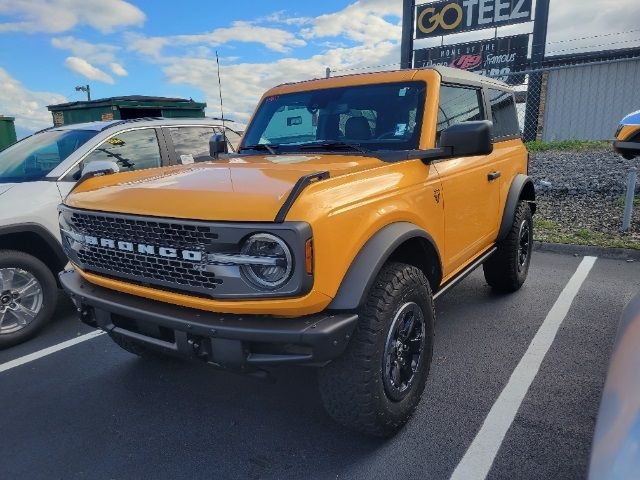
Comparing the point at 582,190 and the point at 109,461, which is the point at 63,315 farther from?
the point at 582,190

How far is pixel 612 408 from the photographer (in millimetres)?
1315

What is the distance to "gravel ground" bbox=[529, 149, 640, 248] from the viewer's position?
6531 millimetres

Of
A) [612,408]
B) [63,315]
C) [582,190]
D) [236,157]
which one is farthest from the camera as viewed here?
[582,190]

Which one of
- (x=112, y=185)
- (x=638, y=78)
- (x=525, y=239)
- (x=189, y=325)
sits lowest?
(x=525, y=239)

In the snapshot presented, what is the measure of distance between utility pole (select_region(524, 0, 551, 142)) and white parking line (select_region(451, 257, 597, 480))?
1264cm

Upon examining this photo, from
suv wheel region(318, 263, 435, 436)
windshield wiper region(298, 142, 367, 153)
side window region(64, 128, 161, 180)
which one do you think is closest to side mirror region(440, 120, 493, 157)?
windshield wiper region(298, 142, 367, 153)

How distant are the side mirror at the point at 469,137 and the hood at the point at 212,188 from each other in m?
0.43

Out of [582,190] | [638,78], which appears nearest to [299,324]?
[582,190]

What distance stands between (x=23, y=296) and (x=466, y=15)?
15953 mm

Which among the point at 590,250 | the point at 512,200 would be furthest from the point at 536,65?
the point at 512,200

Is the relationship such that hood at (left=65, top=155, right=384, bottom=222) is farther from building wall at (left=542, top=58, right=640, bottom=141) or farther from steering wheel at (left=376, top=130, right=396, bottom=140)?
building wall at (left=542, top=58, right=640, bottom=141)

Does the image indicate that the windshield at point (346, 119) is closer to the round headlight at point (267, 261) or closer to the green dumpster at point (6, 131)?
the round headlight at point (267, 261)

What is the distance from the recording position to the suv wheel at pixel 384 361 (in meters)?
2.22

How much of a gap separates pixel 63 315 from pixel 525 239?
4.58 metres
